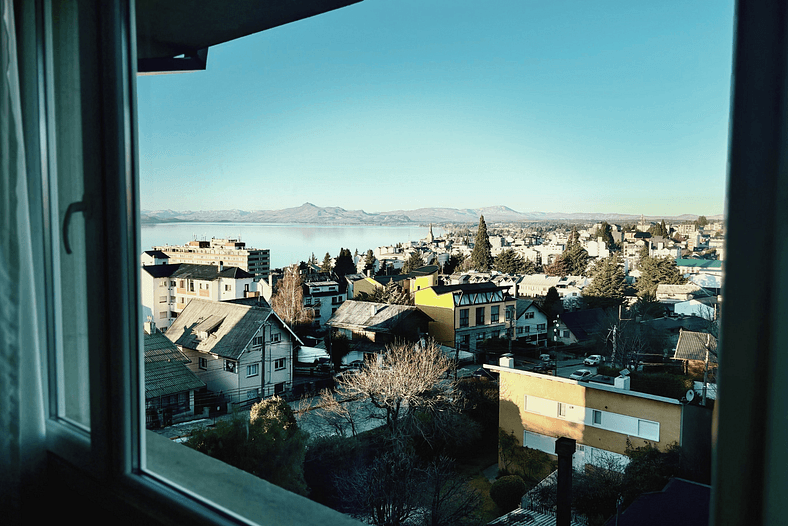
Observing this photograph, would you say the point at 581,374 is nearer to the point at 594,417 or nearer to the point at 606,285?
the point at 594,417

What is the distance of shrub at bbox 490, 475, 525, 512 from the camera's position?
44.8 inches

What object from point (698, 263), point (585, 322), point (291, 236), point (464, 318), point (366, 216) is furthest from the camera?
point (291, 236)

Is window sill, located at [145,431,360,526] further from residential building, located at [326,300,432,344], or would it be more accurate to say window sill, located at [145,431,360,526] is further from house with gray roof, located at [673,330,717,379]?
house with gray roof, located at [673,330,717,379]

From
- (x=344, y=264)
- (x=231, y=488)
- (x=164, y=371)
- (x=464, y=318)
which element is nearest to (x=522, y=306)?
(x=464, y=318)

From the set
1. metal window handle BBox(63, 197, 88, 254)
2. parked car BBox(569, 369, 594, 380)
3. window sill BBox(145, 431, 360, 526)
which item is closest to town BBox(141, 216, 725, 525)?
parked car BBox(569, 369, 594, 380)

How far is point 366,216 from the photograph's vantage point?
1.63 meters

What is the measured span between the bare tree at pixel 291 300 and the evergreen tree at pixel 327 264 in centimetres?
11

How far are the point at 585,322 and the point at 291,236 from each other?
1012 millimetres

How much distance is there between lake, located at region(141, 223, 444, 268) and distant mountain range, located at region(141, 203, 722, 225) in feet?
0.06

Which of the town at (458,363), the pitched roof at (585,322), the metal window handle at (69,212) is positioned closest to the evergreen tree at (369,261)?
the town at (458,363)

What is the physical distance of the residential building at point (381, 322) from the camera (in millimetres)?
1474

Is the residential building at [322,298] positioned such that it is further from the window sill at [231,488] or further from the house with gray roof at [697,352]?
the house with gray roof at [697,352]

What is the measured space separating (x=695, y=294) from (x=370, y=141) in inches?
41.1

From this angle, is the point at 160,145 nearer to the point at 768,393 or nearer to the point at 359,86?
the point at 359,86
